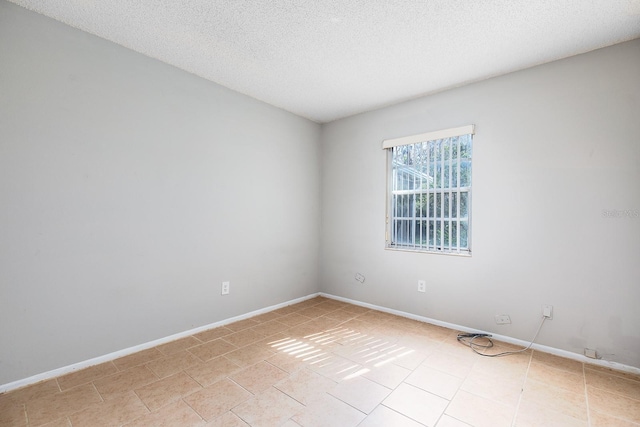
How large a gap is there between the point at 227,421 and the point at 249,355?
0.80 meters

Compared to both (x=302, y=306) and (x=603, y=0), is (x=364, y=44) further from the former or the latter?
(x=302, y=306)

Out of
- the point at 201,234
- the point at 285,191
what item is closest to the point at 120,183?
→ the point at 201,234

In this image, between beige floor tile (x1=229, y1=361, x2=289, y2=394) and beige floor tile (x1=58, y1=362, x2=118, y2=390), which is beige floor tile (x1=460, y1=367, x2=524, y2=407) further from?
beige floor tile (x1=58, y1=362, x2=118, y2=390)

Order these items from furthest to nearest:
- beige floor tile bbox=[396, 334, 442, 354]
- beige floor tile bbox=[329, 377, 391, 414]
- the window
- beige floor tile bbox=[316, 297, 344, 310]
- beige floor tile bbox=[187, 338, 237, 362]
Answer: beige floor tile bbox=[316, 297, 344, 310] → the window → beige floor tile bbox=[396, 334, 442, 354] → beige floor tile bbox=[187, 338, 237, 362] → beige floor tile bbox=[329, 377, 391, 414]

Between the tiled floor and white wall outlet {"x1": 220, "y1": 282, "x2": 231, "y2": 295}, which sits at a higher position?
white wall outlet {"x1": 220, "y1": 282, "x2": 231, "y2": 295}

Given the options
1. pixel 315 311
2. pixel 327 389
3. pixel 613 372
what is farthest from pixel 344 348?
pixel 613 372

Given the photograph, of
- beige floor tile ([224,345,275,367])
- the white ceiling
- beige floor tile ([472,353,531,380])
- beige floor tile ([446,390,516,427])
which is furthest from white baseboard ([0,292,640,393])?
the white ceiling

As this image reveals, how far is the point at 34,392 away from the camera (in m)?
1.88

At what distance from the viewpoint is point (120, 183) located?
2389 mm

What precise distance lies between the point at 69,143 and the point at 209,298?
1.79 m

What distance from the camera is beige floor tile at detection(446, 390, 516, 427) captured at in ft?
5.41

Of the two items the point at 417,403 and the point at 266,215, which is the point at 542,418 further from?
the point at 266,215

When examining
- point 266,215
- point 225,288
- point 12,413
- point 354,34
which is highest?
point 354,34

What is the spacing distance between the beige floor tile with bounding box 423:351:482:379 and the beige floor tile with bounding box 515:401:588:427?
16.6 inches
